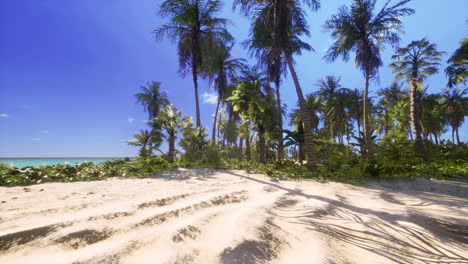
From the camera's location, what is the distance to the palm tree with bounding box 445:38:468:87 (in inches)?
486

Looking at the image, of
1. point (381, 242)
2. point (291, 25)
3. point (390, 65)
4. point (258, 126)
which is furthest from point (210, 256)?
point (390, 65)

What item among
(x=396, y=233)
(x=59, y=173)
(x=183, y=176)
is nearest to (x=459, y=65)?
(x=396, y=233)

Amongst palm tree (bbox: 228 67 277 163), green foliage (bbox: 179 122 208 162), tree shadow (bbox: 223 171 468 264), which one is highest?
palm tree (bbox: 228 67 277 163)

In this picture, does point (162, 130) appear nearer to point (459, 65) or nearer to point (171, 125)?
point (171, 125)

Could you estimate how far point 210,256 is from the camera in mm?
1228

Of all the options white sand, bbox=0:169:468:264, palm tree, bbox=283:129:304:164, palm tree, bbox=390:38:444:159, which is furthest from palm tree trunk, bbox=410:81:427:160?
white sand, bbox=0:169:468:264

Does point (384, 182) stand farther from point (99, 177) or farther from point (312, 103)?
point (312, 103)

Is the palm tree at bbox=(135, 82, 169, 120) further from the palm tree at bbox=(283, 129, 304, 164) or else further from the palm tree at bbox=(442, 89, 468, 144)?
the palm tree at bbox=(442, 89, 468, 144)

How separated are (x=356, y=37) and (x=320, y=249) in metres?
14.4

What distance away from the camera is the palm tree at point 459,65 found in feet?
40.5

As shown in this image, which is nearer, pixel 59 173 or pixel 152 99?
pixel 59 173

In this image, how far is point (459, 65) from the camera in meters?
12.9

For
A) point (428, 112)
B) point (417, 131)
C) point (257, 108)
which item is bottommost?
point (417, 131)

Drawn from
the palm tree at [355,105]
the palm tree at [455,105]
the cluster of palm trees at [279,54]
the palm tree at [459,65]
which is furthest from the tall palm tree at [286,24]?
the palm tree at [455,105]
